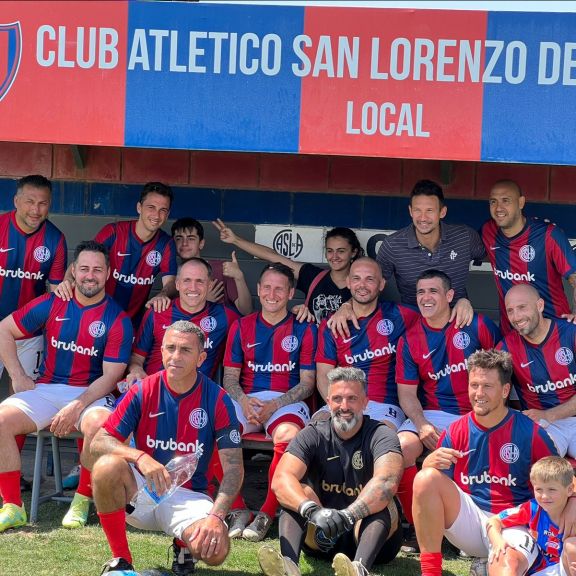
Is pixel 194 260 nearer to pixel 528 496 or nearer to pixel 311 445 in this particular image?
pixel 311 445

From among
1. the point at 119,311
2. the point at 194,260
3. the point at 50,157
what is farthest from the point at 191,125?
the point at 50,157

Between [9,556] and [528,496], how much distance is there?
7.92ft

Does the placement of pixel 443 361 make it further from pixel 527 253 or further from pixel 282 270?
pixel 282 270

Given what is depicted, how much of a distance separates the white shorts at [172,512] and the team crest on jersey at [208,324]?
4.54ft

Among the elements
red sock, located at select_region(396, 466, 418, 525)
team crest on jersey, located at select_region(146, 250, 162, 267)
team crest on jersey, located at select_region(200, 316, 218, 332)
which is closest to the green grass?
red sock, located at select_region(396, 466, 418, 525)

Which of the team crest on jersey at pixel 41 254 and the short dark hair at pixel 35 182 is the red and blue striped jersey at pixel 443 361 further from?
the short dark hair at pixel 35 182

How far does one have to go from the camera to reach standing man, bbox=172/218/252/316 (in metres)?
6.30

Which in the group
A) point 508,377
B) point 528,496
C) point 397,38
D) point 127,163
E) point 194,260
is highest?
point 397,38

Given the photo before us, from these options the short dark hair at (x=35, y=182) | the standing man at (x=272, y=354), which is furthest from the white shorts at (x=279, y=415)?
the short dark hair at (x=35, y=182)

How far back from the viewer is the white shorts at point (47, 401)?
550 cm

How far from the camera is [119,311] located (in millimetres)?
5887

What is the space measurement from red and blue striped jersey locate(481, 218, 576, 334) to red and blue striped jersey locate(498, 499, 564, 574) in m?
1.66

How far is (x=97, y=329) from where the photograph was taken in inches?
229

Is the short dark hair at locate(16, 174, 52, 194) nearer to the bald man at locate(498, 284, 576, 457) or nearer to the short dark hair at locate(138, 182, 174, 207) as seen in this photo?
the short dark hair at locate(138, 182, 174, 207)
